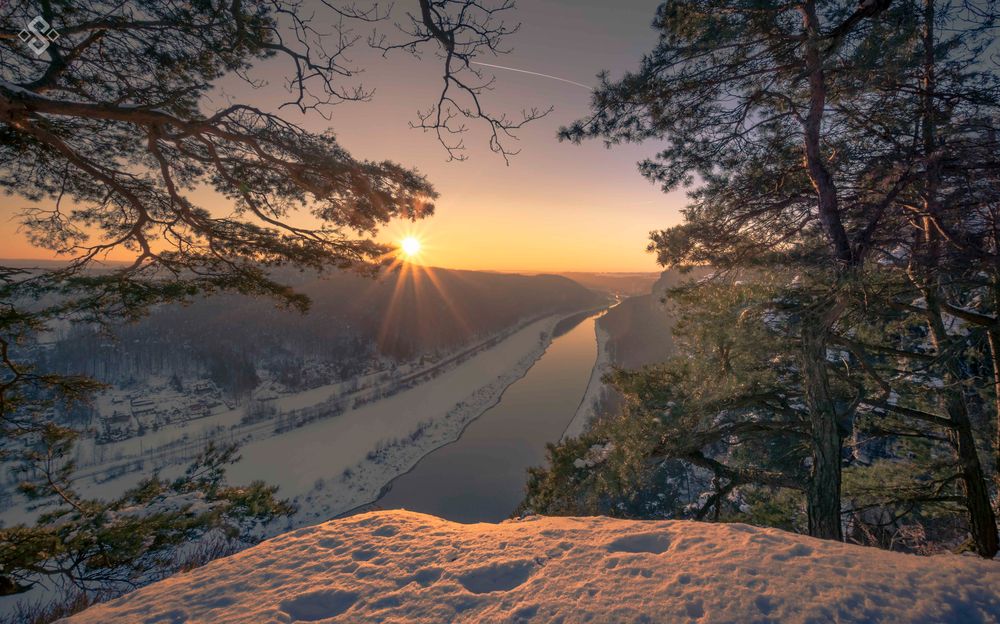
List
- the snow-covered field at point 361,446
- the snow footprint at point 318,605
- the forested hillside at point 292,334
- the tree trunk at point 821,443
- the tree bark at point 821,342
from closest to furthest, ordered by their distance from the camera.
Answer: the snow footprint at point 318,605
the tree bark at point 821,342
the tree trunk at point 821,443
the snow-covered field at point 361,446
the forested hillside at point 292,334

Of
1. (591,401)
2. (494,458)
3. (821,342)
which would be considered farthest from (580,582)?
(591,401)

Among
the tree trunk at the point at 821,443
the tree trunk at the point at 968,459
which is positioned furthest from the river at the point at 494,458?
the tree trunk at the point at 968,459

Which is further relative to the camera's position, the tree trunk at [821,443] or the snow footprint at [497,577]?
the tree trunk at [821,443]

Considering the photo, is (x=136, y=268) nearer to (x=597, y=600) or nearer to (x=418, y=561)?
(x=418, y=561)

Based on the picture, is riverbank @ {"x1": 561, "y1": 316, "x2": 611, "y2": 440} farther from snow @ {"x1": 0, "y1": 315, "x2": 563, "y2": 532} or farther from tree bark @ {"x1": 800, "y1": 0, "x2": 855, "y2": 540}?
tree bark @ {"x1": 800, "y1": 0, "x2": 855, "y2": 540}

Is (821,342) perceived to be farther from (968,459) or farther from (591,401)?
(591,401)

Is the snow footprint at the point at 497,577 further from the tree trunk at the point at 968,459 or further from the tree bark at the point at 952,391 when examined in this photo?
the tree trunk at the point at 968,459

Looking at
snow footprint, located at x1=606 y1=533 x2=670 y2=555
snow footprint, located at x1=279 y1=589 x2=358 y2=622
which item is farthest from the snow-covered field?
snow footprint, located at x1=606 y1=533 x2=670 y2=555

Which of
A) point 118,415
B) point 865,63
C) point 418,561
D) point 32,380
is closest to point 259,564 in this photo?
point 418,561
